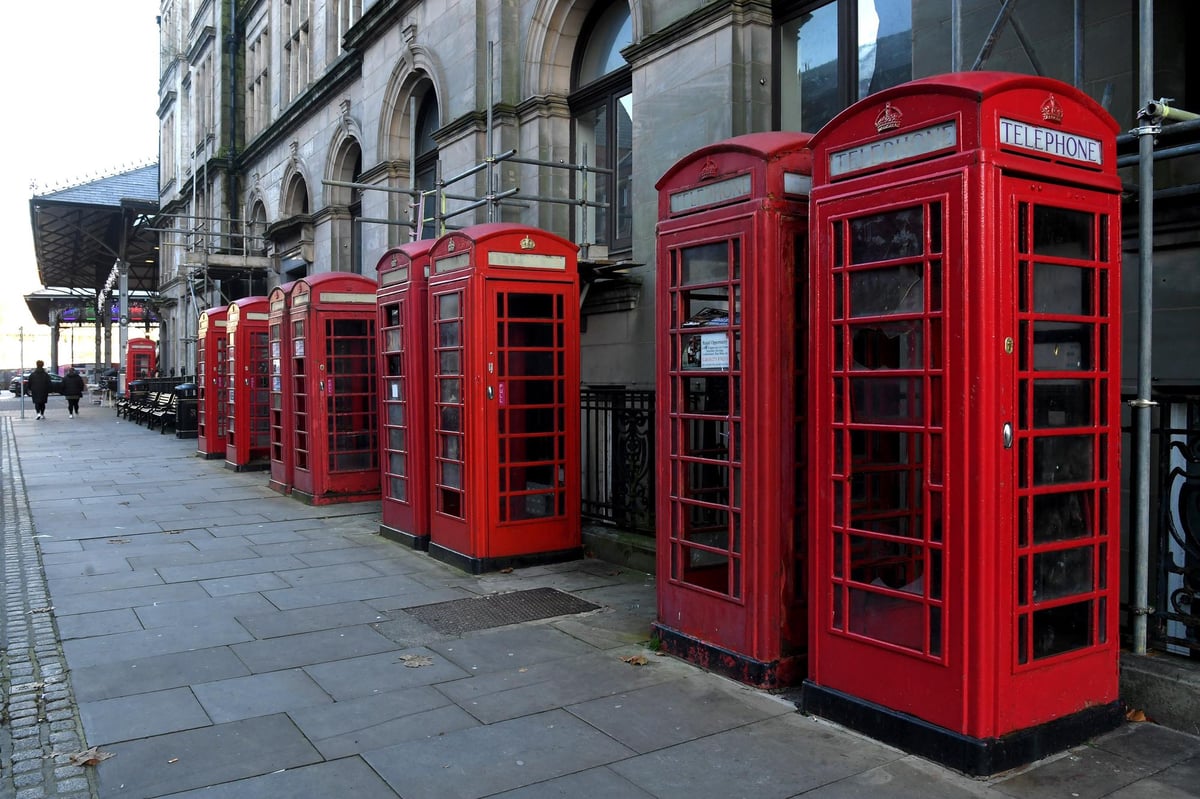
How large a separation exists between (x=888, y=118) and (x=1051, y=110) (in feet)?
2.21

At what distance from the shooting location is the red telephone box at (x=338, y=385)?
11.5 m

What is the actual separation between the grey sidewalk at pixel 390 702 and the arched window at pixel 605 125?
193 inches

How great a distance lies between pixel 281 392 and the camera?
12.9 meters

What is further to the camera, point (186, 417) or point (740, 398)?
point (186, 417)

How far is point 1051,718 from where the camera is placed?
402cm

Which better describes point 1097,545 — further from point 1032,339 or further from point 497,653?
point 497,653

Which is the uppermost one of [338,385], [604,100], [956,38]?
[604,100]

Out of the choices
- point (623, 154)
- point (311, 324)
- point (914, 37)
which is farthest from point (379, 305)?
point (914, 37)

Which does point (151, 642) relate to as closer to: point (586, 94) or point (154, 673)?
point (154, 673)


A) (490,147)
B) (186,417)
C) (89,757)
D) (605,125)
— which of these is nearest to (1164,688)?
(89,757)

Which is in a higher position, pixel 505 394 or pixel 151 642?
pixel 505 394

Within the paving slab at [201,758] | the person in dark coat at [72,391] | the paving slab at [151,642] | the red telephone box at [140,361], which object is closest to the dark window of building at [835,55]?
the paving slab at [151,642]

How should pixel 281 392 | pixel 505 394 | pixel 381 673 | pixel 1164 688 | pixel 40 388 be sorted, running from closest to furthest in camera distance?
pixel 1164 688, pixel 381 673, pixel 505 394, pixel 281 392, pixel 40 388

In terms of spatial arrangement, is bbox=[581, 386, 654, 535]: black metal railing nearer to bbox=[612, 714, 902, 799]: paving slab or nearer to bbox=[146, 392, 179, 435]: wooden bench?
bbox=[612, 714, 902, 799]: paving slab
